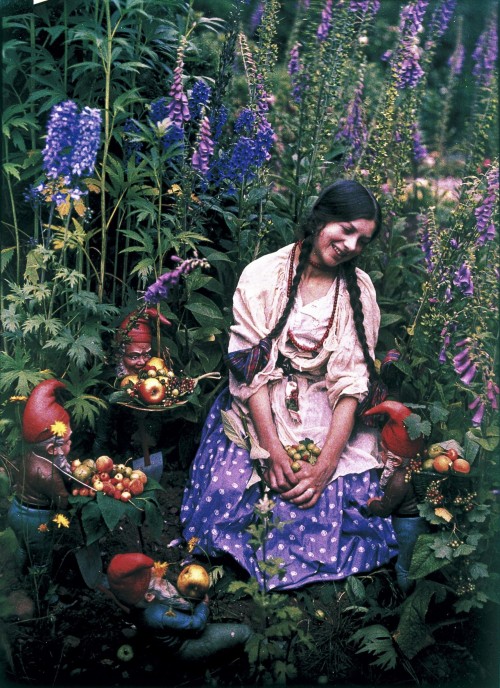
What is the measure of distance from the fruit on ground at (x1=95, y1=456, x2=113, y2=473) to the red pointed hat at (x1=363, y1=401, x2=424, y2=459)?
123 cm

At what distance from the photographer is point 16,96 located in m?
4.13

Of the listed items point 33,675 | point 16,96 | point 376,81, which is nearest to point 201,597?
point 33,675

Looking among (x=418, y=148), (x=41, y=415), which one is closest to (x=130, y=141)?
(x=41, y=415)

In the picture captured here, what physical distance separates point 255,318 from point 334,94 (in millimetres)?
1326

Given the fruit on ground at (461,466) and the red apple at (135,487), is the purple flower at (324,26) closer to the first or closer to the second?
the fruit on ground at (461,466)

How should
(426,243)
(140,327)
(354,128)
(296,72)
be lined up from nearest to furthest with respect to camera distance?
1. (140,327)
2. (426,243)
3. (296,72)
4. (354,128)

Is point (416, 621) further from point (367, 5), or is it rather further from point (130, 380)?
point (367, 5)

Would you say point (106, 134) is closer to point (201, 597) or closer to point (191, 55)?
point (191, 55)

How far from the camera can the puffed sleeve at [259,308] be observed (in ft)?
13.6

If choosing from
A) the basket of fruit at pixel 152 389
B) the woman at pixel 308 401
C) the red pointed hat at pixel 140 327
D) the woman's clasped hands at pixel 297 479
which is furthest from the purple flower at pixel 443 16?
the woman's clasped hands at pixel 297 479

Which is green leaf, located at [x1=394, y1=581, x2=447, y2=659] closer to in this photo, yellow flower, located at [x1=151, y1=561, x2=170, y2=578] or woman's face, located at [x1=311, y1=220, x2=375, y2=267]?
yellow flower, located at [x1=151, y1=561, x2=170, y2=578]

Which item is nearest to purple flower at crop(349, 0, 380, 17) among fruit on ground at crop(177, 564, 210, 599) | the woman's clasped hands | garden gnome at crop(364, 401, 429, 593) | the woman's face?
the woman's face

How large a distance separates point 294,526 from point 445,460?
733mm

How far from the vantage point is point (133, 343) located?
414cm
